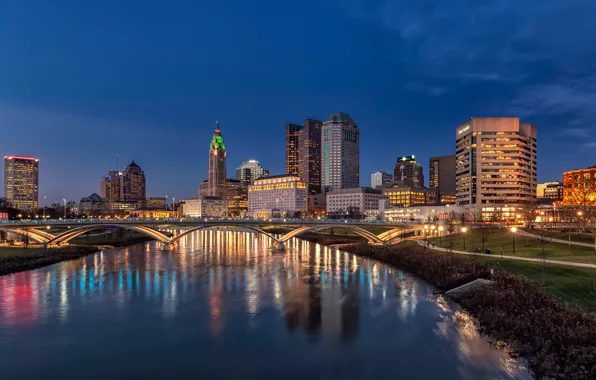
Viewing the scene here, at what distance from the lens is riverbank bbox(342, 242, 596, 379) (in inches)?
903

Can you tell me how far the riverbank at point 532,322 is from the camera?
22938mm

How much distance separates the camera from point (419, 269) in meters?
58.9

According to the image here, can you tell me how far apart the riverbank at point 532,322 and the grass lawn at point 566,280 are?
1585mm

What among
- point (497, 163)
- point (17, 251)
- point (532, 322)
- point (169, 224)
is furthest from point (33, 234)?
point (497, 163)

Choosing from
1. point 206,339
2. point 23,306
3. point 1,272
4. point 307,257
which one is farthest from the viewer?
point 307,257

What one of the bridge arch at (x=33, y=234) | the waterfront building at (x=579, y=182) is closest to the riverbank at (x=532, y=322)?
the bridge arch at (x=33, y=234)

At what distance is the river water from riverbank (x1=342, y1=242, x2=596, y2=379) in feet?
4.82

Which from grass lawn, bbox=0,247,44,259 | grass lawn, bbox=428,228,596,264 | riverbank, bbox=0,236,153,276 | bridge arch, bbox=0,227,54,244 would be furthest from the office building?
grass lawn, bbox=0,247,44,259

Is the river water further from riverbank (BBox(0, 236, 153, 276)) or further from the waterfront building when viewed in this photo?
the waterfront building

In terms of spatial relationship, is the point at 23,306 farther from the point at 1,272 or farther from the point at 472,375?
the point at 472,375

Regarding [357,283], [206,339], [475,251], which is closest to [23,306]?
[206,339]

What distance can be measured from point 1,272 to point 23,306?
948 inches

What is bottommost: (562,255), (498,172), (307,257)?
(307,257)

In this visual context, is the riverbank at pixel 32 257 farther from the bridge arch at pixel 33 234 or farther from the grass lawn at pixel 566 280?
the grass lawn at pixel 566 280
